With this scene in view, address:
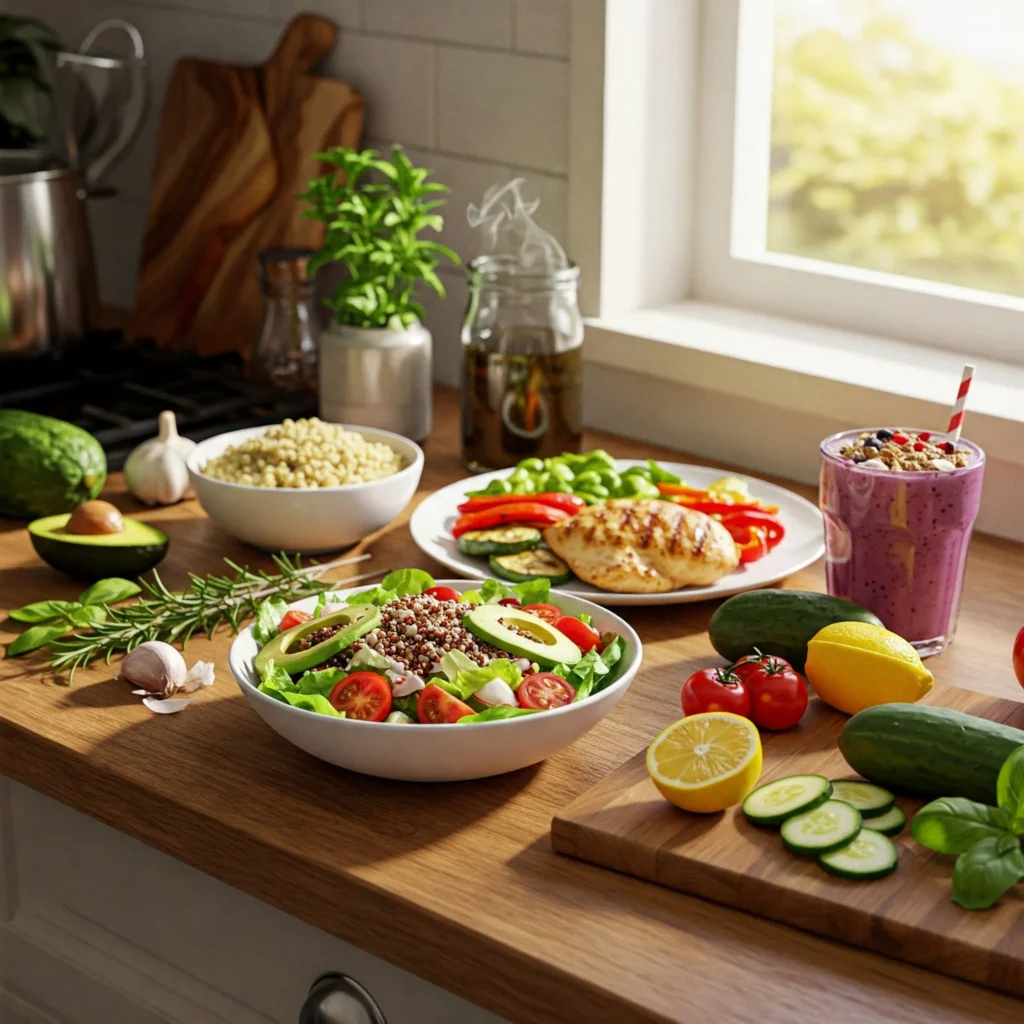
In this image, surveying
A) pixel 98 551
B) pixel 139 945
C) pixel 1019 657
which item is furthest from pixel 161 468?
pixel 1019 657

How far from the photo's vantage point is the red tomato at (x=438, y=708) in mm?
967

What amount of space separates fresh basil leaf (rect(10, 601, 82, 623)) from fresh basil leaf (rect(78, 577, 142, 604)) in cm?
2

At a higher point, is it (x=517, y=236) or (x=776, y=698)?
(x=517, y=236)

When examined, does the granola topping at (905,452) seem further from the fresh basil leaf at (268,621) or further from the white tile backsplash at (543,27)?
the white tile backsplash at (543,27)

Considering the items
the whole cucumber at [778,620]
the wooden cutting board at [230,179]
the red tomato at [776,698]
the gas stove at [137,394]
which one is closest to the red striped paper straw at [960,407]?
the whole cucumber at [778,620]

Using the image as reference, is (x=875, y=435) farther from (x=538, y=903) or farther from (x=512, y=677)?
(x=538, y=903)

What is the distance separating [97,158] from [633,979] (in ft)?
5.21

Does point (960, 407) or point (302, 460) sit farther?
point (302, 460)

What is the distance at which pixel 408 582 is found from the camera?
45.9 inches

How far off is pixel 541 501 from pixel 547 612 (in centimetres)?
27

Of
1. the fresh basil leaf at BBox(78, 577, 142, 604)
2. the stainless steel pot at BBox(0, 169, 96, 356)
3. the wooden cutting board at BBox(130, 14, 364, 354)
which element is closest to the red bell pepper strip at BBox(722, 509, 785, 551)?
the fresh basil leaf at BBox(78, 577, 142, 604)

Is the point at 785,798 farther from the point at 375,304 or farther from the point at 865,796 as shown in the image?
the point at 375,304

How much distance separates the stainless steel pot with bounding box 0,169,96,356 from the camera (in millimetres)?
1781

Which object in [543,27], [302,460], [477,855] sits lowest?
[477,855]
